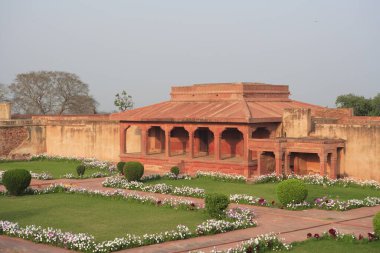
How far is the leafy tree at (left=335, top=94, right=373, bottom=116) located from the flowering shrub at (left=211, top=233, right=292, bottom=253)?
118 feet

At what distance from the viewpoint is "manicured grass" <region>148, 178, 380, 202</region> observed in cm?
1655

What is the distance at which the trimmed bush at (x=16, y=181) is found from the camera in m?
16.6

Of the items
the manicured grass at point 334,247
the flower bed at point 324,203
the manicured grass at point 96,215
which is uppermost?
the flower bed at point 324,203

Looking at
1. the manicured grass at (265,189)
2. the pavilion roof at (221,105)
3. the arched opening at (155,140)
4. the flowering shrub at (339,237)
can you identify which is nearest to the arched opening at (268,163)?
the pavilion roof at (221,105)

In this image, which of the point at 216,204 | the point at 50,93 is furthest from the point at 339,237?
the point at 50,93

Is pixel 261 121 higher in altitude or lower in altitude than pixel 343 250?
higher

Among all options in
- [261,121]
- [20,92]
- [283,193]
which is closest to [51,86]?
[20,92]

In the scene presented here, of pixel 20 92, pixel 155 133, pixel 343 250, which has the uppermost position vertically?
pixel 20 92

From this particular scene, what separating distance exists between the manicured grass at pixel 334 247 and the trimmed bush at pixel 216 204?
2723 millimetres

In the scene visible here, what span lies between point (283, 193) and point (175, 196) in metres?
3.80

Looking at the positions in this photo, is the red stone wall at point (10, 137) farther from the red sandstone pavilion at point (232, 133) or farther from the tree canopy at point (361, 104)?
the tree canopy at point (361, 104)

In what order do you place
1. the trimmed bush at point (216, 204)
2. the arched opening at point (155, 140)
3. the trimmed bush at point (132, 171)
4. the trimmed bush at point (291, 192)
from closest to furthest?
1. the trimmed bush at point (216, 204)
2. the trimmed bush at point (291, 192)
3. the trimmed bush at point (132, 171)
4. the arched opening at point (155, 140)

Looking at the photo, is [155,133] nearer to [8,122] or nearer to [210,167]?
[210,167]

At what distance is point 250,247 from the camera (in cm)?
A: 973
